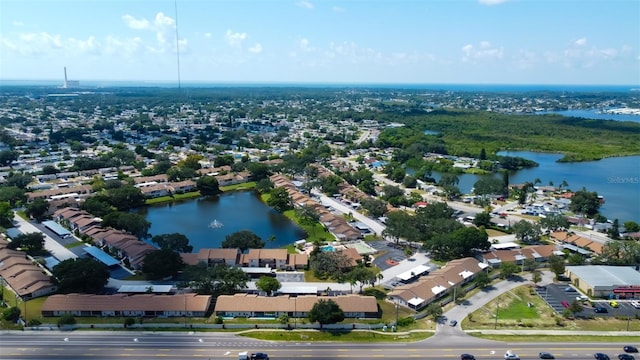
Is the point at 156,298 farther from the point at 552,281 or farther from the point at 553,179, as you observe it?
the point at 553,179

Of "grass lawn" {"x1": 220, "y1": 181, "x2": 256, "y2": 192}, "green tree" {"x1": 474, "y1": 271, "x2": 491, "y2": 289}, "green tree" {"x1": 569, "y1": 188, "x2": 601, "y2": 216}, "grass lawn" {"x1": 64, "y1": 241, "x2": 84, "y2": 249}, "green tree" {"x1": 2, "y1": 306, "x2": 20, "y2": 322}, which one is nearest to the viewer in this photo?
"green tree" {"x1": 2, "y1": 306, "x2": 20, "y2": 322}

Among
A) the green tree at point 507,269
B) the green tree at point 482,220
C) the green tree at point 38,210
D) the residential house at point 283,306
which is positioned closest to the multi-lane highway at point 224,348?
the residential house at point 283,306

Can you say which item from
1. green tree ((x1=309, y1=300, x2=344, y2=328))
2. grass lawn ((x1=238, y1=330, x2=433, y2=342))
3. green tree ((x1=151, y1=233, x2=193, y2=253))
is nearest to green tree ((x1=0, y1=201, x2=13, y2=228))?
green tree ((x1=151, y1=233, x2=193, y2=253))

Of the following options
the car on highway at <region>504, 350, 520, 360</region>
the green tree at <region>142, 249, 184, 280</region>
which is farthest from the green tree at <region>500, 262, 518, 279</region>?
the green tree at <region>142, 249, 184, 280</region>

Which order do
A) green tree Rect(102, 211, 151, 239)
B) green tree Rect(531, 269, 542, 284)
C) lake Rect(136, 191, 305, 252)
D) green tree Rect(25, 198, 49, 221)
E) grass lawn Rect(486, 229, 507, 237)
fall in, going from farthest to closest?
1. green tree Rect(25, 198, 49, 221)
2. grass lawn Rect(486, 229, 507, 237)
3. lake Rect(136, 191, 305, 252)
4. green tree Rect(102, 211, 151, 239)
5. green tree Rect(531, 269, 542, 284)

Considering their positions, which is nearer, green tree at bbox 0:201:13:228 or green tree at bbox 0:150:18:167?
green tree at bbox 0:201:13:228

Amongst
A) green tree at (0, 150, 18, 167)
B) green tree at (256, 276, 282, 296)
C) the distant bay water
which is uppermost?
the distant bay water

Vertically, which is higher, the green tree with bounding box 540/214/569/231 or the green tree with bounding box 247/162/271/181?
the green tree with bounding box 247/162/271/181

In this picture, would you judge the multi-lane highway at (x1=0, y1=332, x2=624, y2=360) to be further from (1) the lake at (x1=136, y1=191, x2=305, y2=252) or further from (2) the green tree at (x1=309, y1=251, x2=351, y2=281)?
(1) the lake at (x1=136, y1=191, x2=305, y2=252)
